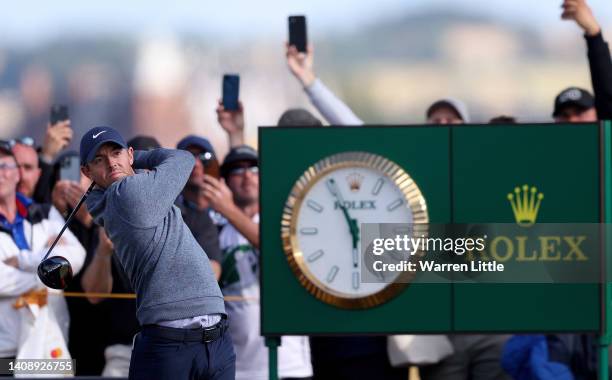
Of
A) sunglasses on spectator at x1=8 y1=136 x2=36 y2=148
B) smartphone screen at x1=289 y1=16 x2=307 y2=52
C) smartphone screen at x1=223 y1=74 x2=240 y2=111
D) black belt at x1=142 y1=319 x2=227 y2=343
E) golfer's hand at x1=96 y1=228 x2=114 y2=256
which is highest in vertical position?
smartphone screen at x1=289 y1=16 x2=307 y2=52

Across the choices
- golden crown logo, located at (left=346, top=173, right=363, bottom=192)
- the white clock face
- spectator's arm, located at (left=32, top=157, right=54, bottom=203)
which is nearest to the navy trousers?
the white clock face

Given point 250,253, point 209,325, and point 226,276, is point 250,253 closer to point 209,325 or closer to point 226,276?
point 226,276

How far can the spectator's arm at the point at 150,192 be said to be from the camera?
19.6ft

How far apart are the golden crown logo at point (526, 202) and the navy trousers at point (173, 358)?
1.60 meters

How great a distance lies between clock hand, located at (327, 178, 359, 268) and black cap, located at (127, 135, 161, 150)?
5.68 ft

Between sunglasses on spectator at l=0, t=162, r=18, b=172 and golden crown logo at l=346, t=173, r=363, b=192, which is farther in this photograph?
sunglasses on spectator at l=0, t=162, r=18, b=172

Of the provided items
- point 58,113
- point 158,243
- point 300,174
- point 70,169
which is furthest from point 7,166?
point 158,243

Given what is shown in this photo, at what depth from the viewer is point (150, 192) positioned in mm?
6008

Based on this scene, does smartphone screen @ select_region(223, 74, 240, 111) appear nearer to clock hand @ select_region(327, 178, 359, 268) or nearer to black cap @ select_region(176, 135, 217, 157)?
black cap @ select_region(176, 135, 217, 157)

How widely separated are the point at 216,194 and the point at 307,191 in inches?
41.7

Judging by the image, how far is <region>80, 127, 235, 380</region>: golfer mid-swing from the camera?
Answer: 20.0 feet

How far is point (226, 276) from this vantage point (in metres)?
8.30

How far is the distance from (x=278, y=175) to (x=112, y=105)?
2210mm

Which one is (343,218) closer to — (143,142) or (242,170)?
(242,170)
